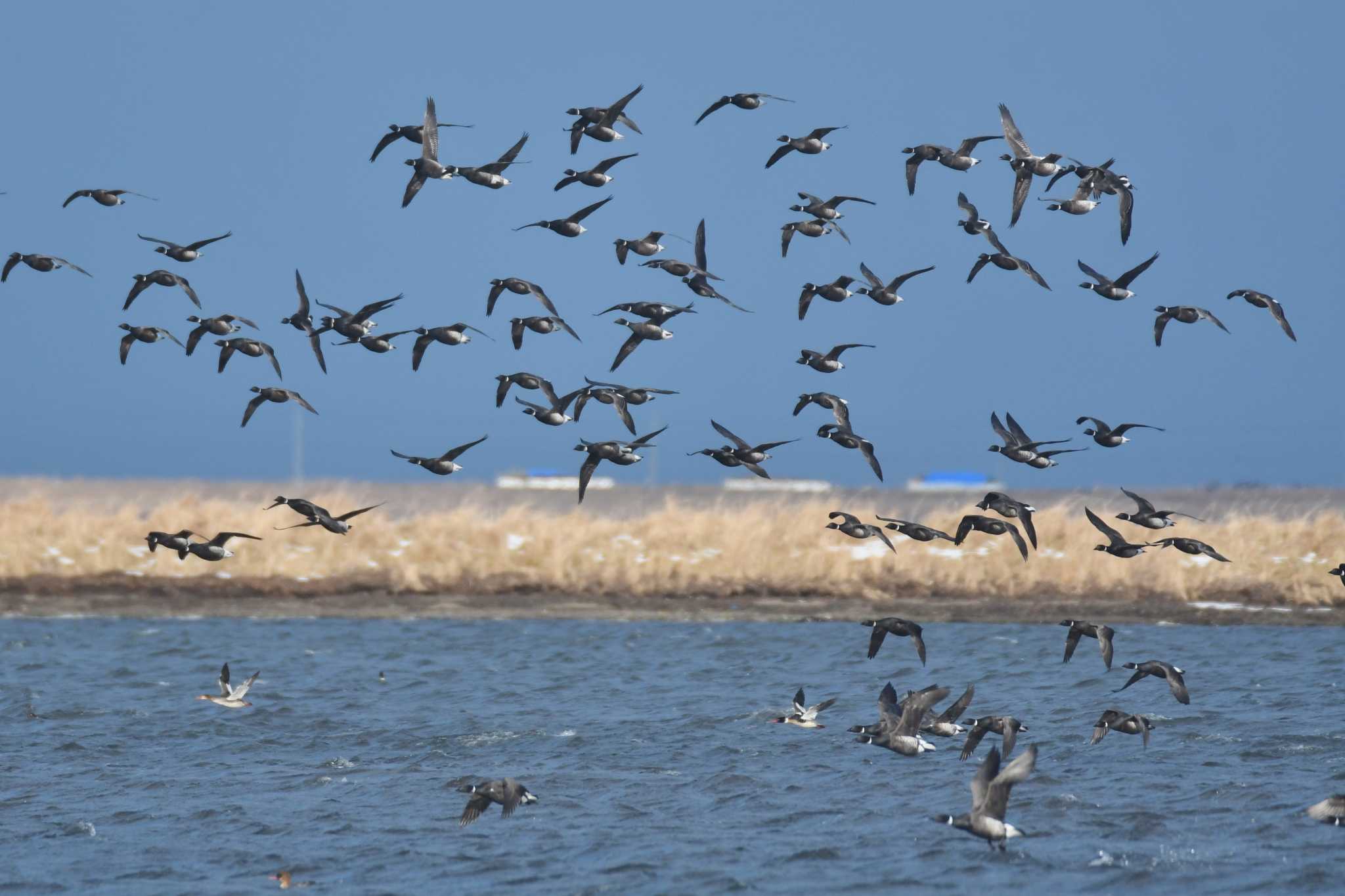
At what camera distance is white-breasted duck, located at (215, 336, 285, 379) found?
63.4ft

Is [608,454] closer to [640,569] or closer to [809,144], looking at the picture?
[809,144]

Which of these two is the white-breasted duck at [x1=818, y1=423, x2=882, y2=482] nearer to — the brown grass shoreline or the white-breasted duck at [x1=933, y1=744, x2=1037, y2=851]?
the white-breasted duck at [x1=933, y1=744, x2=1037, y2=851]

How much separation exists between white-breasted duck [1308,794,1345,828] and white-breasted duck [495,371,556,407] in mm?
8983

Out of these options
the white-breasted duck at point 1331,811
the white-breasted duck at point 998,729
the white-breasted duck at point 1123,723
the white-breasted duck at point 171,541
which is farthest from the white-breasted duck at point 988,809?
the white-breasted duck at point 171,541

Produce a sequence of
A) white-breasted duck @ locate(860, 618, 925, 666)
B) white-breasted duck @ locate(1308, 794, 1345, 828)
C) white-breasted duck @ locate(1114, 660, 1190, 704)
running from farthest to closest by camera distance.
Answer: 1. white-breasted duck @ locate(860, 618, 925, 666)
2. white-breasted duck @ locate(1114, 660, 1190, 704)
3. white-breasted duck @ locate(1308, 794, 1345, 828)

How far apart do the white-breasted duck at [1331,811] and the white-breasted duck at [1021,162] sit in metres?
6.66

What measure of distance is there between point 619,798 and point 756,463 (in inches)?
153

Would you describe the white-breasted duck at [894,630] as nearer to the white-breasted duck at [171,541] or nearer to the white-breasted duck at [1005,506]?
the white-breasted duck at [1005,506]

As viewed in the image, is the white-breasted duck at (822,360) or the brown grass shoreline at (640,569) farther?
the brown grass shoreline at (640,569)

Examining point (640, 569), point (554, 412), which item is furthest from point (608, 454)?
point (640, 569)

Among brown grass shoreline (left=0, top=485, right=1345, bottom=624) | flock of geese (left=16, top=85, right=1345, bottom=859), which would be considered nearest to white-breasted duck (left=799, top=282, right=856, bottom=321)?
flock of geese (left=16, top=85, right=1345, bottom=859)

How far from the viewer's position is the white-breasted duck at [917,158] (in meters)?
19.3

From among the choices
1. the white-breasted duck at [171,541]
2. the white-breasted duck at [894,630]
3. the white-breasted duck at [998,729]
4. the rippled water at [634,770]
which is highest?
the white-breasted duck at [171,541]

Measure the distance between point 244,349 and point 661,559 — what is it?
20131mm
